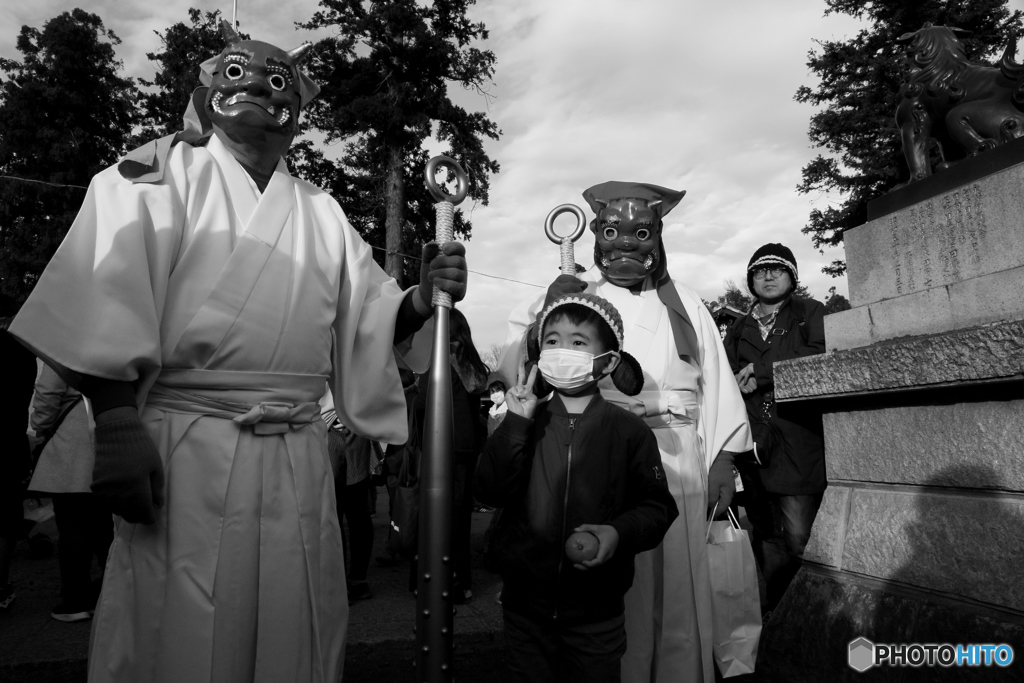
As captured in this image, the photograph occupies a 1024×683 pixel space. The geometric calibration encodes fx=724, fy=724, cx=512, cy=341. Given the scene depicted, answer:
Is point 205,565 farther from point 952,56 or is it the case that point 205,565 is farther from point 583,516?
point 952,56

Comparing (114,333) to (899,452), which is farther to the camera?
(899,452)

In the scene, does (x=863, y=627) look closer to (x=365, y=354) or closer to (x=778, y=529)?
(x=778, y=529)

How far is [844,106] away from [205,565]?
2555 cm

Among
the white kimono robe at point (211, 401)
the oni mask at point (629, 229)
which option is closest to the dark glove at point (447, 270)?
the white kimono robe at point (211, 401)

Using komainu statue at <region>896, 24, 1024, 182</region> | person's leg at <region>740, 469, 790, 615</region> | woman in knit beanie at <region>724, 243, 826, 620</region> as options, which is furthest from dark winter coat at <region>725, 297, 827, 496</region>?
komainu statue at <region>896, 24, 1024, 182</region>

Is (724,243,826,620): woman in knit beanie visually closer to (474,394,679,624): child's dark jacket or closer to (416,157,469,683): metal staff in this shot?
(474,394,679,624): child's dark jacket

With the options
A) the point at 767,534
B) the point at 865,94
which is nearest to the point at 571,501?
the point at 767,534

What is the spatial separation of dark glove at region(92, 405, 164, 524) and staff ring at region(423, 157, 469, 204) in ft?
3.77

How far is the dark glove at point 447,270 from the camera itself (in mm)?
2352

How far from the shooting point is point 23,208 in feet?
75.5

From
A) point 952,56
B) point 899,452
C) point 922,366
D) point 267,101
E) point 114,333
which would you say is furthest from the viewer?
point 952,56

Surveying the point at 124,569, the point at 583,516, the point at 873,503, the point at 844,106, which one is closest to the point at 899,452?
the point at 873,503

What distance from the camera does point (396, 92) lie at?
16.9m

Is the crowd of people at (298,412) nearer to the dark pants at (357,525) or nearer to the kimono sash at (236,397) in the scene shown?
the kimono sash at (236,397)
